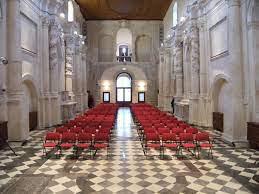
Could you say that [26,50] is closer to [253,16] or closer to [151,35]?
[253,16]

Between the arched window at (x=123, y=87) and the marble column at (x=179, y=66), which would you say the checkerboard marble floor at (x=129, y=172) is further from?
the arched window at (x=123, y=87)

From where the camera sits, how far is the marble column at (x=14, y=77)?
10.4 meters

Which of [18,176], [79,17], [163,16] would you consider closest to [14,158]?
[18,176]

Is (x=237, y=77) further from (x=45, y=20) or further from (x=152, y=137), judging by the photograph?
(x=45, y=20)

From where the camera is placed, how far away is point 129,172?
6867 mm

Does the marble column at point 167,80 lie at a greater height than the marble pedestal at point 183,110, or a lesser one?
greater

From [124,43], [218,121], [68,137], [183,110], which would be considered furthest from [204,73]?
[124,43]

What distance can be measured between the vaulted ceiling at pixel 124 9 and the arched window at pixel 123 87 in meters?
7.98

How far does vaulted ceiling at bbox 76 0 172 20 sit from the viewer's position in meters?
26.6

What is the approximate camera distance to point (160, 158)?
27.2 feet

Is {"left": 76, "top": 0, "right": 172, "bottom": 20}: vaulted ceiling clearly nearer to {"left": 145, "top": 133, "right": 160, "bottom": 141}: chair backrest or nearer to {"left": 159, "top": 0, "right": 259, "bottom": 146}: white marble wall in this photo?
{"left": 159, "top": 0, "right": 259, "bottom": 146}: white marble wall

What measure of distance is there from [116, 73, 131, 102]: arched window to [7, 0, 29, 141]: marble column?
24.1 meters

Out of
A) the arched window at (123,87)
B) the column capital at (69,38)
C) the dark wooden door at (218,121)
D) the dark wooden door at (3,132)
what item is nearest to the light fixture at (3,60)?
the dark wooden door at (3,132)

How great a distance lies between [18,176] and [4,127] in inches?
157
